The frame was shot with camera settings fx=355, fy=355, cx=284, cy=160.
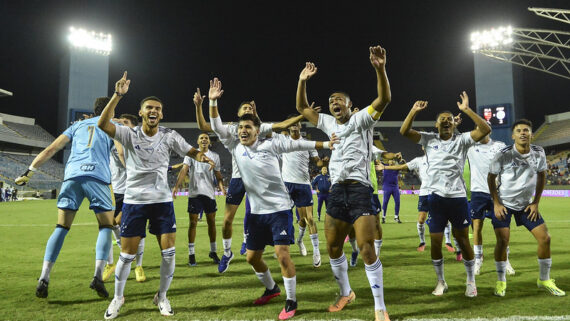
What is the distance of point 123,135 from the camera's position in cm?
413

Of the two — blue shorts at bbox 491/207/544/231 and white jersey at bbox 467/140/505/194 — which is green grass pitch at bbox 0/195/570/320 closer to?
blue shorts at bbox 491/207/544/231

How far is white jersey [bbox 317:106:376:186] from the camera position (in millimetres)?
4059

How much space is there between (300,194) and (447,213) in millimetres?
3288

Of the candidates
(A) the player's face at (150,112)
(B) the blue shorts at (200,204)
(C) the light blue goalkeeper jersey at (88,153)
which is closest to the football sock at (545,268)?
(B) the blue shorts at (200,204)

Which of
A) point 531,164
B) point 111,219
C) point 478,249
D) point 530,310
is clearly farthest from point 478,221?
point 111,219

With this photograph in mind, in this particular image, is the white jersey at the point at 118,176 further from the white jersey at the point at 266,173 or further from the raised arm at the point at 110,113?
the white jersey at the point at 266,173

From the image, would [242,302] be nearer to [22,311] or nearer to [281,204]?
[281,204]

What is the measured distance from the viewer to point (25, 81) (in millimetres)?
47906

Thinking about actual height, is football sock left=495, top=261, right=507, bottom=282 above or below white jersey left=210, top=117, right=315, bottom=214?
below

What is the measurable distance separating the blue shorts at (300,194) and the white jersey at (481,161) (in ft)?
10.1

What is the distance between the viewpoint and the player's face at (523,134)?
4816 mm

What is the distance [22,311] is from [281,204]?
317 centimetres

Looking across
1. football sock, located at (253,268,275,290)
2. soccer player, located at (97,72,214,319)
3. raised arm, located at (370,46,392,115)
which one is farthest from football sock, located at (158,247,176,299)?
raised arm, located at (370,46,392,115)

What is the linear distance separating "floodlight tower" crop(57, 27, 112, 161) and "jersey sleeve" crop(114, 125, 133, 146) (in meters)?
51.8
